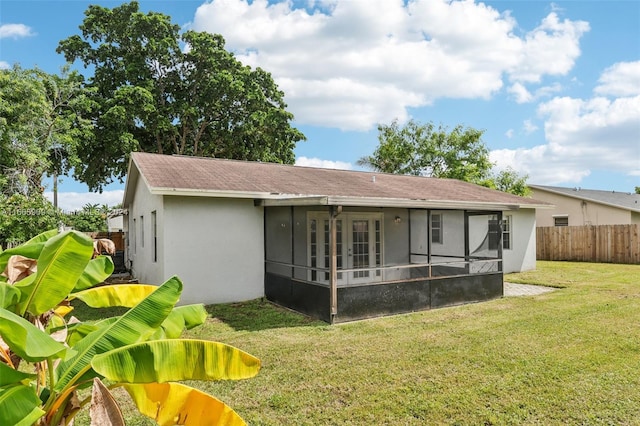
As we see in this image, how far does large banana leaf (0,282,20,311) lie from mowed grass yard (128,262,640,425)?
2293 mm

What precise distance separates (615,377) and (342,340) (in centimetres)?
380

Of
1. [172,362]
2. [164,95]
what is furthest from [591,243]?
[164,95]

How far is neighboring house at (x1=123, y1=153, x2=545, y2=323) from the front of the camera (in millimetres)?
9039

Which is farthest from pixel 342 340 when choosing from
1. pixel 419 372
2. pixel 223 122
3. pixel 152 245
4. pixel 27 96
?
pixel 223 122

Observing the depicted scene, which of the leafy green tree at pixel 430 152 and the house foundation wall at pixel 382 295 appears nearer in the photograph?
the house foundation wall at pixel 382 295

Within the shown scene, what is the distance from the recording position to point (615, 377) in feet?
16.9

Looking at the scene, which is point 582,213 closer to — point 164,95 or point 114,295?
point 164,95

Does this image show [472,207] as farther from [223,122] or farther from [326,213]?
[223,122]

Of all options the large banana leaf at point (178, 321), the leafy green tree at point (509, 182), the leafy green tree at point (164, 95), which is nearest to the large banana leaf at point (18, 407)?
the large banana leaf at point (178, 321)

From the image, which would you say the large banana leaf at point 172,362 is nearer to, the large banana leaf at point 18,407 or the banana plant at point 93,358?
the banana plant at point 93,358

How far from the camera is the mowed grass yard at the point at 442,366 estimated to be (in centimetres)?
428

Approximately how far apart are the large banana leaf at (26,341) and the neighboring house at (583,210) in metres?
25.6

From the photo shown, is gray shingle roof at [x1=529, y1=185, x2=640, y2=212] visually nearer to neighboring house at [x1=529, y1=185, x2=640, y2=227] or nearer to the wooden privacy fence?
neighboring house at [x1=529, y1=185, x2=640, y2=227]

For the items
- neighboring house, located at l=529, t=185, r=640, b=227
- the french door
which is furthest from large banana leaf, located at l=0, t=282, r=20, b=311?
neighboring house, located at l=529, t=185, r=640, b=227
